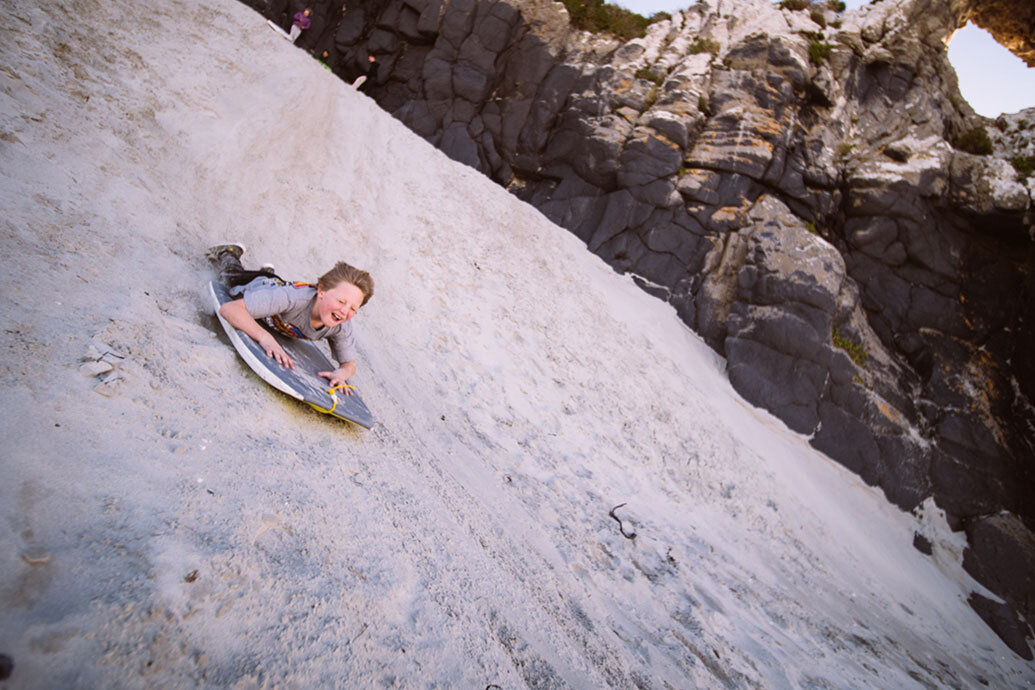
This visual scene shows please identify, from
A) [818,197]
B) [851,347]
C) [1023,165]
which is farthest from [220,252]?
[1023,165]

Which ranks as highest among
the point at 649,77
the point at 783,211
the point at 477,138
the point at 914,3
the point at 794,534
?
the point at 914,3

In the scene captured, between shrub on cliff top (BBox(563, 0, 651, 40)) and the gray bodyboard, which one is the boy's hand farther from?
shrub on cliff top (BBox(563, 0, 651, 40))

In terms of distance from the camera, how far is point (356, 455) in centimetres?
360

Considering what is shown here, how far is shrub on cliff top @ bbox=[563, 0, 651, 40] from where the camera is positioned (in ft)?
59.6

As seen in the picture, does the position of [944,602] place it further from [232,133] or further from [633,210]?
[232,133]

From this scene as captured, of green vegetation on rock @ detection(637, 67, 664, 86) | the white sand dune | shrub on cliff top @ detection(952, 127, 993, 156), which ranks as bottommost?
the white sand dune

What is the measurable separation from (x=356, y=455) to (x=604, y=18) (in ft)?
71.9

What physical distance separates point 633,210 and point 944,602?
12.1m

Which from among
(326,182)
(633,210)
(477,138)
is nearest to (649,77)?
(633,210)

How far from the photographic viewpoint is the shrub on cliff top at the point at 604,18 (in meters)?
18.2

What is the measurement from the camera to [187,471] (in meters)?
2.45

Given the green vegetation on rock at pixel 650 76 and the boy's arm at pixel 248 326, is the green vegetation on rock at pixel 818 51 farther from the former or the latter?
the boy's arm at pixel 248 326

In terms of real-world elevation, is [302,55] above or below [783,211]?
below

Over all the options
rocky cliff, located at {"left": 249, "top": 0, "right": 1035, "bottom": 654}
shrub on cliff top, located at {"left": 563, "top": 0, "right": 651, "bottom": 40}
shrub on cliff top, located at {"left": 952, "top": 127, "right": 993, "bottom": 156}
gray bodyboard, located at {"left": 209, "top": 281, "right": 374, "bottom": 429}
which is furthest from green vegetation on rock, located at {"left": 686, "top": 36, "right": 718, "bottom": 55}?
gray bodyboard, located at {"left": 209, "top": 281, "right": 374, "bottom": 429}
